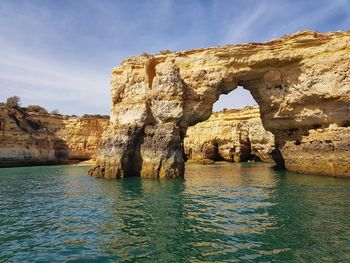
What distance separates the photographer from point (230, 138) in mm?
58969

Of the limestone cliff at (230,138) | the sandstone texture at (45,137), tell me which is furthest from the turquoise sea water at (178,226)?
the sandstone texture at (45,137)

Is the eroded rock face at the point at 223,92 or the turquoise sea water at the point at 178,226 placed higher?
the eroded rock face at the point at 223,92

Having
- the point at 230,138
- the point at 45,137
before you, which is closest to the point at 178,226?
the point at 230,138

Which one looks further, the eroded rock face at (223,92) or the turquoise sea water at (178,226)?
the eroded rock face at (223,92)

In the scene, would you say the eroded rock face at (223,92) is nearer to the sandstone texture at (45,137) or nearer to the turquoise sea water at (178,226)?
the turquoise sea water at (178,226)

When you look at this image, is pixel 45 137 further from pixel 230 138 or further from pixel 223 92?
pixel 223 92

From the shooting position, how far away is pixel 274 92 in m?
29.8

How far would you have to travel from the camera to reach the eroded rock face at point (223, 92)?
26.0 metres

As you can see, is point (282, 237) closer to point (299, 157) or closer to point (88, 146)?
point (299, 157)

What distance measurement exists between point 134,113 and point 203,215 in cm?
1690

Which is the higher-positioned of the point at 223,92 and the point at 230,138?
the point at 223,92

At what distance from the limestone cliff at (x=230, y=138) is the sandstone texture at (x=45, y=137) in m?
20.4

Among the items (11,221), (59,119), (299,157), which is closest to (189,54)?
(299,157)

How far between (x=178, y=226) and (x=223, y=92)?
829 inches
